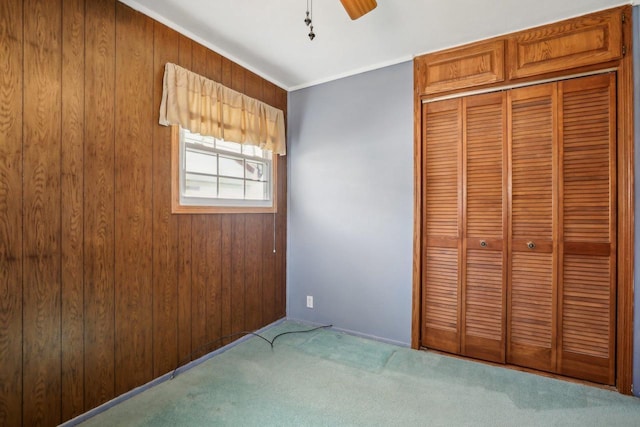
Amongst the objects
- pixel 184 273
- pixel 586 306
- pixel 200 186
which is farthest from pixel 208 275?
pixel 586 306

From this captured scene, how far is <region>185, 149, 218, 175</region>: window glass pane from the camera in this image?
2.38m

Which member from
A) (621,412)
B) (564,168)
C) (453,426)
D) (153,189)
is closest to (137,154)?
(153,189)

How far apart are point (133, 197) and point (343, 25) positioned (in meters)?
1.82

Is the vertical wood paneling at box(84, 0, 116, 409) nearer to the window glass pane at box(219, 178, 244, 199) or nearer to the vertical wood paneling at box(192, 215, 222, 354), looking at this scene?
the vertical wood paneling at box(192, 215, 222, 354)

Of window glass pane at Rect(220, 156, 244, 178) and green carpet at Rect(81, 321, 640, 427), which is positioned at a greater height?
window glass pane at Rect(220, 156, 244, 178)

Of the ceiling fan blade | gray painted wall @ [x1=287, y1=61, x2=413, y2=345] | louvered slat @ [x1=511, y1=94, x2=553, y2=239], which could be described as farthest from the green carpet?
the ceiling fan blade

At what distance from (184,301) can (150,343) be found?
0.33m

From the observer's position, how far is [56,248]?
1.66 m

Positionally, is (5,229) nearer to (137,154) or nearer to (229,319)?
(137,154)

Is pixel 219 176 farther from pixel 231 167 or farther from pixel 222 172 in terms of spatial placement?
pixel 231 167

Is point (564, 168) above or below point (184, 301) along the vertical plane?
above

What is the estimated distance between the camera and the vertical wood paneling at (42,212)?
1.56 m

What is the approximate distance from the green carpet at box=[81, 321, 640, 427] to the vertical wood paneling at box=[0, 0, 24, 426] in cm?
47

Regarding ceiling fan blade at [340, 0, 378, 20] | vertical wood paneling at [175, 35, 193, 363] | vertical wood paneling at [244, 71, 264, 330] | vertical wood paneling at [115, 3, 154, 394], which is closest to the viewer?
ceiling fan blade at [340, 0, 378, 20]
